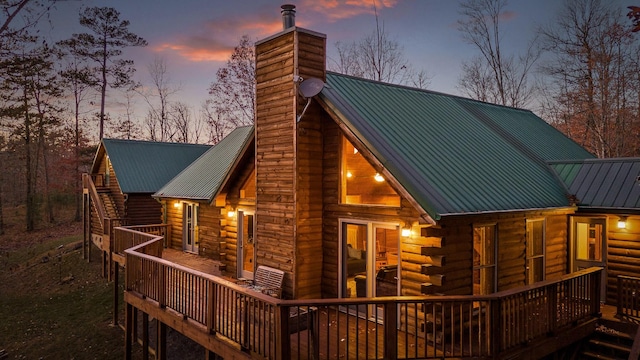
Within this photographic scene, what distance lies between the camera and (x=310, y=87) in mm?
9367

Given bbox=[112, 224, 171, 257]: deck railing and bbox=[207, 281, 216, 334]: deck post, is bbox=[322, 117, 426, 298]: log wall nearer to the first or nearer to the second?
bbox=[207, 281, 216, 334]: deck post

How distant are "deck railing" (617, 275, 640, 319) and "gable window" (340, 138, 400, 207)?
17.5ft

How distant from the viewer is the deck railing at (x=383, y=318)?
6453 millimetres

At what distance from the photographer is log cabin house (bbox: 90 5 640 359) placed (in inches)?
296

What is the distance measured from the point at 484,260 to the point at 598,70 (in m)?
18.8

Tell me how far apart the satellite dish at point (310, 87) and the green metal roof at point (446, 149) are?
21 cm

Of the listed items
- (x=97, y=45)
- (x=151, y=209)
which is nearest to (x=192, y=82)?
(x=97, y=45)

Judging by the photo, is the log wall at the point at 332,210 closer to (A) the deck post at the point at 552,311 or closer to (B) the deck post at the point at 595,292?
(A) the deck post at the point at 552,311

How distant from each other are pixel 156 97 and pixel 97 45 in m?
6.02

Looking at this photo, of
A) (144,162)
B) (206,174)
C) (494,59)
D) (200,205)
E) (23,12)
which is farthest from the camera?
(494,59)

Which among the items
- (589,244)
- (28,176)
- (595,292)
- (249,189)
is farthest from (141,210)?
(595,292)

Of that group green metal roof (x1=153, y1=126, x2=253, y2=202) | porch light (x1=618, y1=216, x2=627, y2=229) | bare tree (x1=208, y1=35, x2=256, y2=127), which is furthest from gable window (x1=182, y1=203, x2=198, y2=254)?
porch light (x1=618, y1=216, x2=627, y2=229)

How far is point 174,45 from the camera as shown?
105ft

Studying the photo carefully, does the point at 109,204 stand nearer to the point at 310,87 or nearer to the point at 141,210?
the point at 141,210
